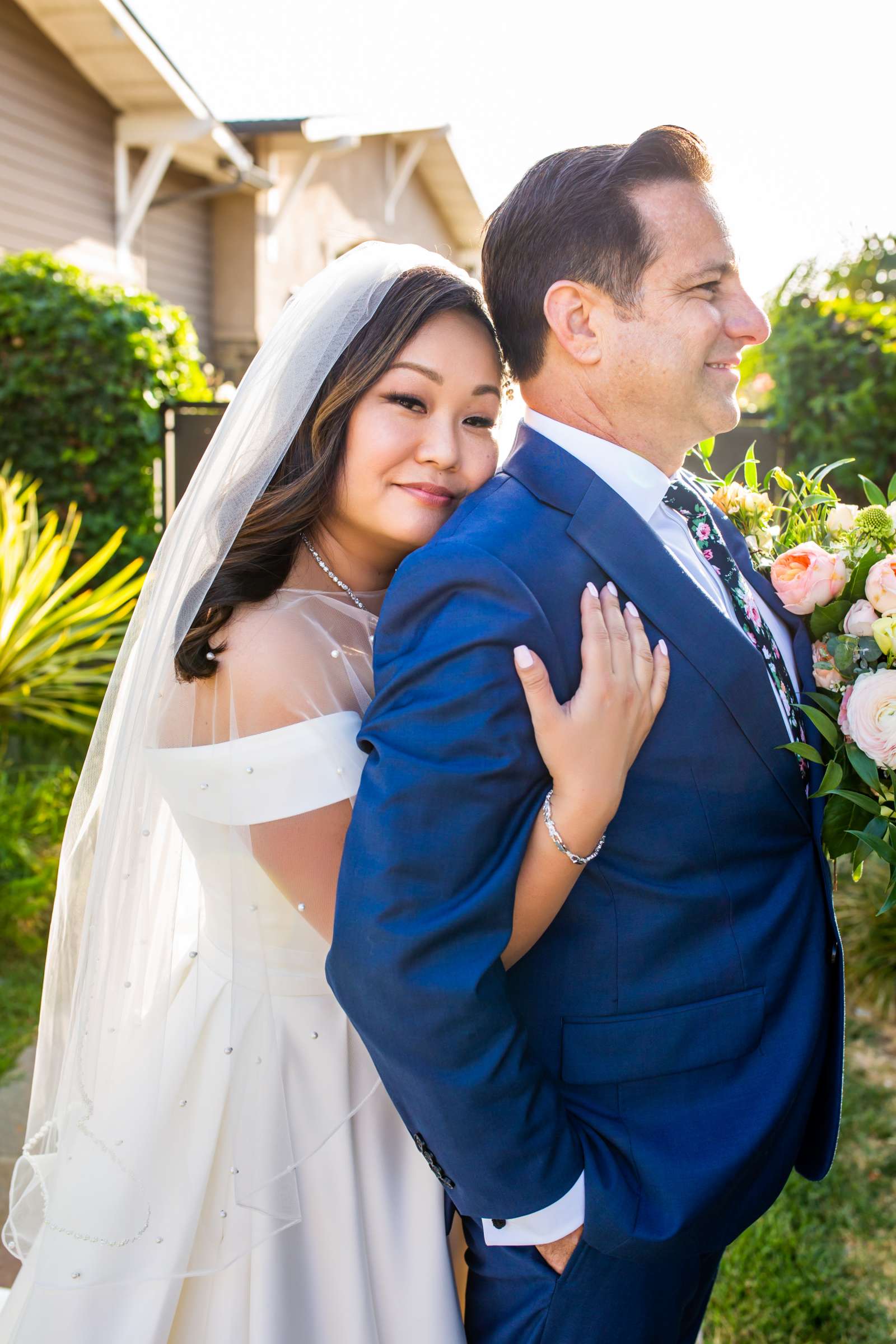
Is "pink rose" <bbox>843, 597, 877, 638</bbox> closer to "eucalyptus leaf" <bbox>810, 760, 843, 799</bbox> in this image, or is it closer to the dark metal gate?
"eucalyptus leaf" <bbox>810, 760, 843, 799</bbox>

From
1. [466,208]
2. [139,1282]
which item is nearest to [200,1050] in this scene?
[139,1282]

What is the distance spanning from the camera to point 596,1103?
5.67 ft

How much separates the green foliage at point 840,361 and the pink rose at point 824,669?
3251 millimetres

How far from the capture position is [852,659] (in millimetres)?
1864

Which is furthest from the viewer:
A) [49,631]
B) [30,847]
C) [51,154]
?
[51,154]

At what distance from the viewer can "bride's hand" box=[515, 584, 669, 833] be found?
1582 millimetres

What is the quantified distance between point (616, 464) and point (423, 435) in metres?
0.39

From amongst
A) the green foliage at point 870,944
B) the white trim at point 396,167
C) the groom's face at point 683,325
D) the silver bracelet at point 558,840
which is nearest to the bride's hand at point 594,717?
the silver bracelet at point 558,840

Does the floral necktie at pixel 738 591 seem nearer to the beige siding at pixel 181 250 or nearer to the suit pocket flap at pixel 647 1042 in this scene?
the suit pocket flap at pixel 647 1042

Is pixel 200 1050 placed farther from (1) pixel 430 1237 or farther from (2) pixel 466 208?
(2) pixel 466 208

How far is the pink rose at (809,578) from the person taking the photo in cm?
194

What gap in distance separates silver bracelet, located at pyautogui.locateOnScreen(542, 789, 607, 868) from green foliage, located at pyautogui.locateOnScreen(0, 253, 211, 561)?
5.91 metres

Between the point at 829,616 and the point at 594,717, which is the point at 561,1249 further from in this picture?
the point at 829,616

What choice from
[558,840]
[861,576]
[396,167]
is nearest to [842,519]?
[861,576]
